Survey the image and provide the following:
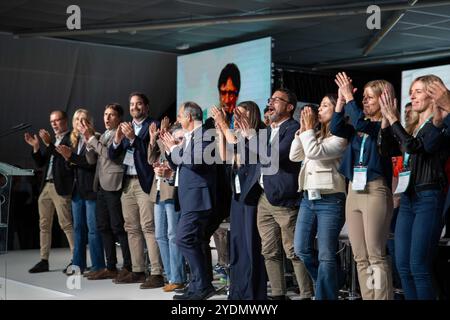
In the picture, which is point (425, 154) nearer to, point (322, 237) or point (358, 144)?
point (358, 144)

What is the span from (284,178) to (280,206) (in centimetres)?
18

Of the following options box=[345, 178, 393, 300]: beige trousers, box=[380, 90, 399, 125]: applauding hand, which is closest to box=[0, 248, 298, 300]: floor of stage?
box=[345, 178, 393, 300]: beige trousers

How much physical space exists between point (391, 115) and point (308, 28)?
6318mm

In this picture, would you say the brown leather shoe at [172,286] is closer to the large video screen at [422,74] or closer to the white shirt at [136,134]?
the white shirt at [136,134]

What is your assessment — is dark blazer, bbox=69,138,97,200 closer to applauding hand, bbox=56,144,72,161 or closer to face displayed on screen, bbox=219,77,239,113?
applauding hand, bbox=56,144,72,161

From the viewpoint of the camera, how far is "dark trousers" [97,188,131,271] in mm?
6191

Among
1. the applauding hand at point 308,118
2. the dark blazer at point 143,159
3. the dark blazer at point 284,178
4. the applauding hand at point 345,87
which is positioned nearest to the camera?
the applauding hand at point 345,87

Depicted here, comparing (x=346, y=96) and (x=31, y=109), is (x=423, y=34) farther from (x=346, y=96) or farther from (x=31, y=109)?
(x=346, y=96)

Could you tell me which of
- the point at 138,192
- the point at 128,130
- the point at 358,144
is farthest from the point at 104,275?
the point at 358,144

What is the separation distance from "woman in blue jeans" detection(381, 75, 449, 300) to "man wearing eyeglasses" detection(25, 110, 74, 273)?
386 centimetres

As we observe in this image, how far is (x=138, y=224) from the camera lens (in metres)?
6.07

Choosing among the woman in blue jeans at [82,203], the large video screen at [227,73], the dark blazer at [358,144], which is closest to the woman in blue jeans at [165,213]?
the woman in blue jeans at [82,203]

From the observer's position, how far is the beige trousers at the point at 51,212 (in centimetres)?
699

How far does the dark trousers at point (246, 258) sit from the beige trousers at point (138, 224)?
120 centimetres
